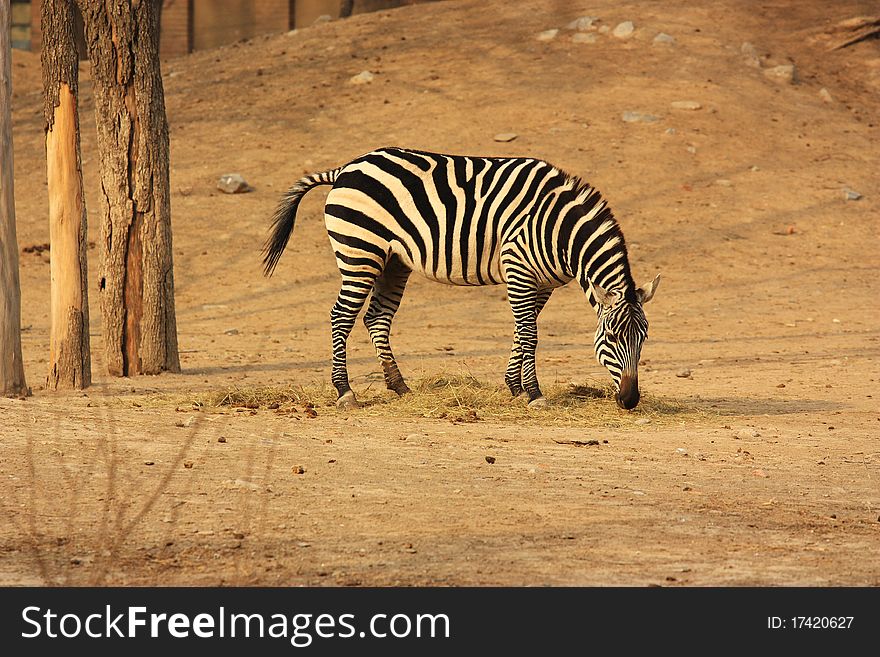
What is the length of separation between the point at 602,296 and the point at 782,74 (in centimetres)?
1417

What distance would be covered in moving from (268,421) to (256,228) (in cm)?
885

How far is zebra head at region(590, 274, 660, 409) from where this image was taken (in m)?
8.02

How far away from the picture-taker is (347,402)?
28.0 ft

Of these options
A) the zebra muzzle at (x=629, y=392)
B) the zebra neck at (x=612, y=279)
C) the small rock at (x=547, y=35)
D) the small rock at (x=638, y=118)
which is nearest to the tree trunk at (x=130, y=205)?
the zebra neck at (x=612, y=279)


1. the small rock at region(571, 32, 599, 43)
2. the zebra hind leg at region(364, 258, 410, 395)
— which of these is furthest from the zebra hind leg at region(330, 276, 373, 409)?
the small rock at region(571, 32, 599, 43)

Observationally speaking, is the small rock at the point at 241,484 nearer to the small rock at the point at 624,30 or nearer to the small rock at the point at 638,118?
the small rock at the point at 638,118

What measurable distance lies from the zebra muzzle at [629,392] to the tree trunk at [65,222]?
4.07 metres

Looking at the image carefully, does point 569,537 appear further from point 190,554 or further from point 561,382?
point 561,382

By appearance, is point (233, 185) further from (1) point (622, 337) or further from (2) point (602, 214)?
(1) point (622, 337)

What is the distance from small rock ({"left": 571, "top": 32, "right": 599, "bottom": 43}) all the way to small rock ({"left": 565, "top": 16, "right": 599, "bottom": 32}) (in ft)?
0.53

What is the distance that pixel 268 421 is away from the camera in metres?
7.70

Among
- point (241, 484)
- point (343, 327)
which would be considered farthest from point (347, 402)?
point (241, 484)

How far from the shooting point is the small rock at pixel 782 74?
20797mm

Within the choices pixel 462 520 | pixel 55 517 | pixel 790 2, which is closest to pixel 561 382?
pixel 462 520
